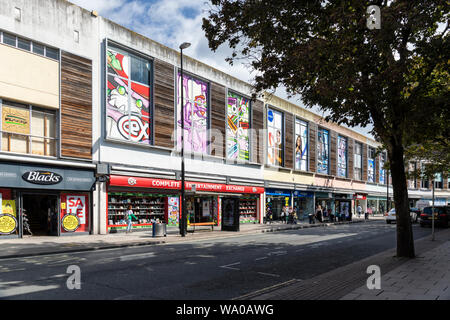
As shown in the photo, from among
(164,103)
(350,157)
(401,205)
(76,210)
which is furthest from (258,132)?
(350,157)

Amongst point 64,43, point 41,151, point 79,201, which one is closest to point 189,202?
point 79,201

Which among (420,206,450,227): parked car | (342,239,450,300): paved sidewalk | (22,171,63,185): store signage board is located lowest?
(420,206,450,227): parked car

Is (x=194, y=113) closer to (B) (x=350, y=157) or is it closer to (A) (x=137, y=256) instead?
(A) (x=137, y=256)

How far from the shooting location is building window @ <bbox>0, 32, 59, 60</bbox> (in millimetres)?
18188

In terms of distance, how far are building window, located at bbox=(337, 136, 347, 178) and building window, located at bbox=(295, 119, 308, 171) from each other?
34.3 feet

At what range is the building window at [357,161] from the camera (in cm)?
5728

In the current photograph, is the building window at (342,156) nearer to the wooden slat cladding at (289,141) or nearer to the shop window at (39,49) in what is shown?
the wooden slat cladding at (289,141)

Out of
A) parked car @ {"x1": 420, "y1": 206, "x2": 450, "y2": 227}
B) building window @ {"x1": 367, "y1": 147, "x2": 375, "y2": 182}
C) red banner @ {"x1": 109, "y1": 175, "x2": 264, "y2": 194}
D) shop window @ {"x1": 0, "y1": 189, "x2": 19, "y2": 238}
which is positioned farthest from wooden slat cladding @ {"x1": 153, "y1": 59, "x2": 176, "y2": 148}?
building window @ {"x1": 367, "y1": 147, "x2": 375, "y2": 182}

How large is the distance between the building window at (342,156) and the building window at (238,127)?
2242 centimetres

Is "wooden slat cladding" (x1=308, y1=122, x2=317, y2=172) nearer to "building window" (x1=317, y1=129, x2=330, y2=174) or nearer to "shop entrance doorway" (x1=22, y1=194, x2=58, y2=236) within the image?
"building window" (x1=317, y1=129, x2=330, y2=174)

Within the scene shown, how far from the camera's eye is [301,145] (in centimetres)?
4250

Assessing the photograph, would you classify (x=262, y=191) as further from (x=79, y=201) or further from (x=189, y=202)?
(x=79, y=201)

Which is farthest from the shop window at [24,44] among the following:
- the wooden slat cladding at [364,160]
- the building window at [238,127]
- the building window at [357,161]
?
the wooden slat cladding at [364,160]
